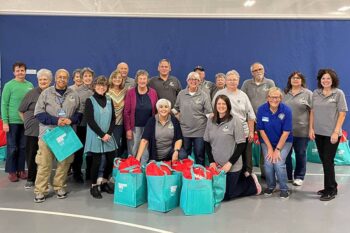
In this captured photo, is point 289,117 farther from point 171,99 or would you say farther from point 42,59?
point 42,59

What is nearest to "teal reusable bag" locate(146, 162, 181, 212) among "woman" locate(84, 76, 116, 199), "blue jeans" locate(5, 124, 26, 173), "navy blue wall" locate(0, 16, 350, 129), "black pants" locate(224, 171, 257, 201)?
"black pants" locate(224, 171, 257, 201)

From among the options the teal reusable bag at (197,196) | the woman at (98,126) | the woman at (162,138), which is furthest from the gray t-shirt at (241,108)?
the woman at (98,126)

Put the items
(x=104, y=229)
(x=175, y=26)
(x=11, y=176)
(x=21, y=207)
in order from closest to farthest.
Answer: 1. (x=104, y=229)
2. (x=21, y=207)
3. (x=11, y=176)
4. (x=175, y=26)

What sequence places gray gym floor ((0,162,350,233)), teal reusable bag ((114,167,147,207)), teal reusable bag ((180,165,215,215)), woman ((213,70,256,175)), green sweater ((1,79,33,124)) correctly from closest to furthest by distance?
1. gray gym floor ((0,162,350,233))
2. teal reusable bag ((180,165,215,215))
3. teal reusable bag ((114,167,147,207))
4. woman ((213,70,256,175))
5. green sweater ((1,79,33,124))

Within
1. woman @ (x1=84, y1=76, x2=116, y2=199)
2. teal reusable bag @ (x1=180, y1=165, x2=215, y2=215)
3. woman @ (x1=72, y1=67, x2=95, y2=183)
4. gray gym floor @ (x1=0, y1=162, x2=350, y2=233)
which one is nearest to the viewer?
gray gym floor @ (x1=0, y1=162, x2=350, y2=233)

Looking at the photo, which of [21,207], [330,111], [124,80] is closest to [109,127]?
[124,80]

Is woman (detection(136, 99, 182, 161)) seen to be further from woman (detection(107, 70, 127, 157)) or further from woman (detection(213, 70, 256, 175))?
woman (detection(213, 70, 256, 175))

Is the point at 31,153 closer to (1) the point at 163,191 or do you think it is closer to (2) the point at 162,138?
(2) the point at 162,138

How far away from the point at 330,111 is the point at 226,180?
1298mm

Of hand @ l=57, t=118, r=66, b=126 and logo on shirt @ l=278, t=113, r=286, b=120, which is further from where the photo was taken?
logo on shirt @ l=278, t=113, r=286, b=120

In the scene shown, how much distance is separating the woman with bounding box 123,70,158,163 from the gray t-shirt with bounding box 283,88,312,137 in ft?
5.29

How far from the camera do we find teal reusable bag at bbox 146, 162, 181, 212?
315 centimetres

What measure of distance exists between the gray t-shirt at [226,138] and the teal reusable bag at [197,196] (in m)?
0.45

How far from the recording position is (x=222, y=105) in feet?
11.3
